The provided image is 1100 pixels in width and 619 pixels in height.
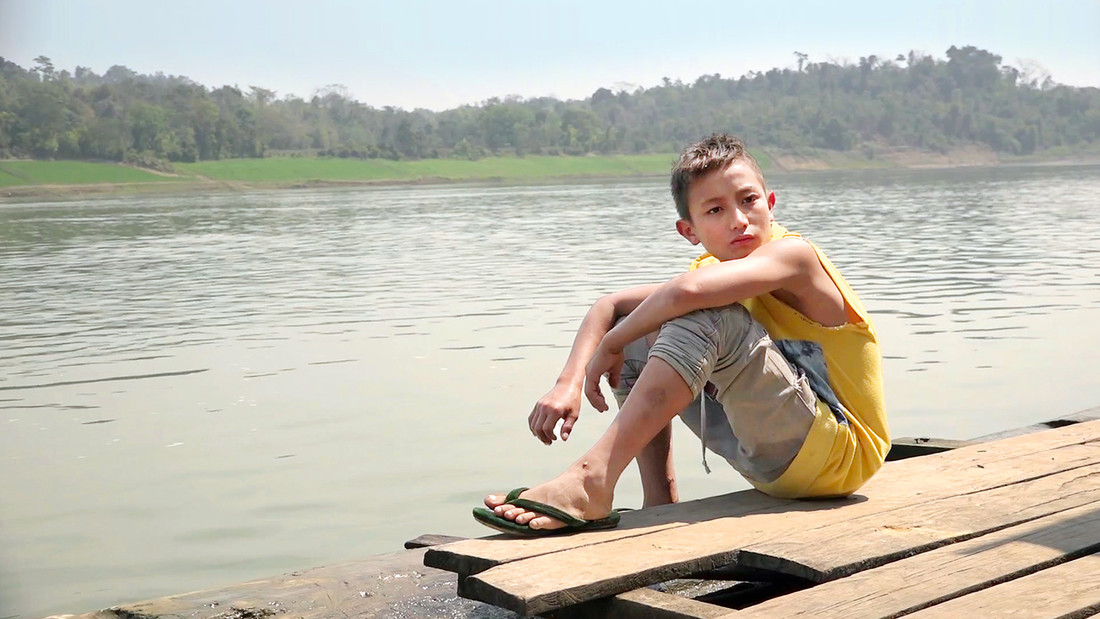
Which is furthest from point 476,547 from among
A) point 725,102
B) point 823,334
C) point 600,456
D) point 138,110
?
point 725,102

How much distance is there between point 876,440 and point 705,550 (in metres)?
0.77

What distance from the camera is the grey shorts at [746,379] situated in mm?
3078

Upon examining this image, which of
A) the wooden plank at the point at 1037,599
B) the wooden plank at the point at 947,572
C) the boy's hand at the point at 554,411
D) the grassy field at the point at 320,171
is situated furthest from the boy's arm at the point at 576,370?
the grassy field at the point at 320,171

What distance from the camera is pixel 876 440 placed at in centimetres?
338

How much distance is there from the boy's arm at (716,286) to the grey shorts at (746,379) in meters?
0.04

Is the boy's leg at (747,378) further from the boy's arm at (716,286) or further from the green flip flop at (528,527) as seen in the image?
the green flip flop at (528,527)

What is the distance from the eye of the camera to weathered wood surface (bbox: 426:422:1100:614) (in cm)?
265

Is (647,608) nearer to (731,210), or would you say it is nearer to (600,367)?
(600,367)

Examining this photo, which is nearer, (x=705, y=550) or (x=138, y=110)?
(x=705, y=550)

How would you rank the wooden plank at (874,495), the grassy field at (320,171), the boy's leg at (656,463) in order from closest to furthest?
the wooden plank at (874,495), the boy's leg at (656,463), the grassy field at (320,171)

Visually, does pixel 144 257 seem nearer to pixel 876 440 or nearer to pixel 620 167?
pixel 876 440

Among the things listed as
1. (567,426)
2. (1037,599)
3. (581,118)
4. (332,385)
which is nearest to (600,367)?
(567,426)

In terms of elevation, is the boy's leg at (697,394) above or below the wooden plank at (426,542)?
above

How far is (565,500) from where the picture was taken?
3033mm
